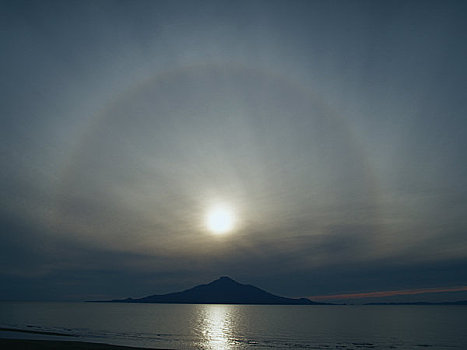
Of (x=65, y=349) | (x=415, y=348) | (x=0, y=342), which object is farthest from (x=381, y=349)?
(x=0, y=342)

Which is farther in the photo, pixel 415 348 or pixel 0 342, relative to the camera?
pixel 415 348

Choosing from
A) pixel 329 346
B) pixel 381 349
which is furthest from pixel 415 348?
pixel 329 346

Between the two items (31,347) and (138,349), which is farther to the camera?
(138,349)

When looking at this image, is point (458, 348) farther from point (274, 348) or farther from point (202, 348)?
point (202, 348)

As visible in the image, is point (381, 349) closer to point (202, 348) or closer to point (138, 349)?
point (202, 348)

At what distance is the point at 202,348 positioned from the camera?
73.3 m

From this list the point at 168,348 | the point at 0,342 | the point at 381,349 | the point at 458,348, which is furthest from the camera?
the point at 458,348

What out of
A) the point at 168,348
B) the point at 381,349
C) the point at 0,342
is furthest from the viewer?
the point at 381,349

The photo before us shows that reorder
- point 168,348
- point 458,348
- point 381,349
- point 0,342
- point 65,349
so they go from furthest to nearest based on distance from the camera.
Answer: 1. point 458,348
2. point 381,349
3. point 168,348
4. point 0,342
5. point 65,349

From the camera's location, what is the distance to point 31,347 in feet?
192

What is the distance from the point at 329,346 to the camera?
79.2 metres

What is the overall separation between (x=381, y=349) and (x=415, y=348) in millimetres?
10301

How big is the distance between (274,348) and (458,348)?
46087 mm

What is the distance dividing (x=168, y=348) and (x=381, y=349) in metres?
46.8
